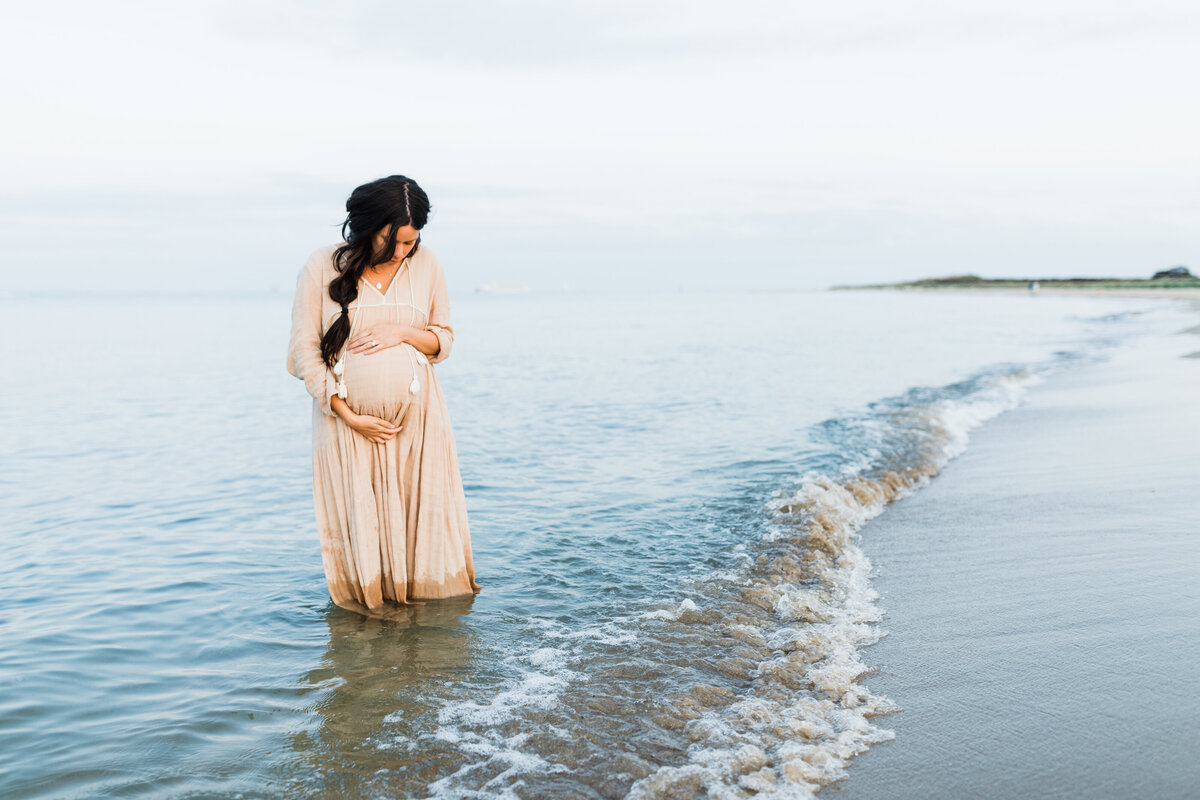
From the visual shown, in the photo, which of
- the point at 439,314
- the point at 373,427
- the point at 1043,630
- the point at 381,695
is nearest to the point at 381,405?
the point at 373,427

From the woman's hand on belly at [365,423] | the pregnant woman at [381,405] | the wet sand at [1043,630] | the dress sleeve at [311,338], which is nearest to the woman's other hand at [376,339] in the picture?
the pregnant woman at [381,405]

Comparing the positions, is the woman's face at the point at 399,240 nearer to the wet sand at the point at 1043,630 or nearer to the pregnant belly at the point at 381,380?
the pregnant belly at the point at 381,380

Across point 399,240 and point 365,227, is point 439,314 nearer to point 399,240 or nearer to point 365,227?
point 399,240

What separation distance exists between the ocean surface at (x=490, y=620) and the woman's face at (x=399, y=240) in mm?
2096

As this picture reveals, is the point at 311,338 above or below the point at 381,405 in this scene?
above

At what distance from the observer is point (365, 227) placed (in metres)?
4.31

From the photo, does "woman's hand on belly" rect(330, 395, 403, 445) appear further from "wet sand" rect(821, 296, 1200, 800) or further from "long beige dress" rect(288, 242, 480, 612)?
"wet sand" rect(821, 296, 1200, 800)

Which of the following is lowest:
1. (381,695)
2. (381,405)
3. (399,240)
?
(381,695)

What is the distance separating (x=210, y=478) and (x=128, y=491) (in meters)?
0.88

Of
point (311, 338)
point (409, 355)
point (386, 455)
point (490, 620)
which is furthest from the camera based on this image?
point (490, 620)

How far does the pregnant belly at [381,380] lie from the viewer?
453 centimetres

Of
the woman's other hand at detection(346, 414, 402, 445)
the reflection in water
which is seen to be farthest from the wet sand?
the woman's other hand at detection(346, 414, 402, 445)

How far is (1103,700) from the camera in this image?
11.8ft

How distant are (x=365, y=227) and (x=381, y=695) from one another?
229 cm
